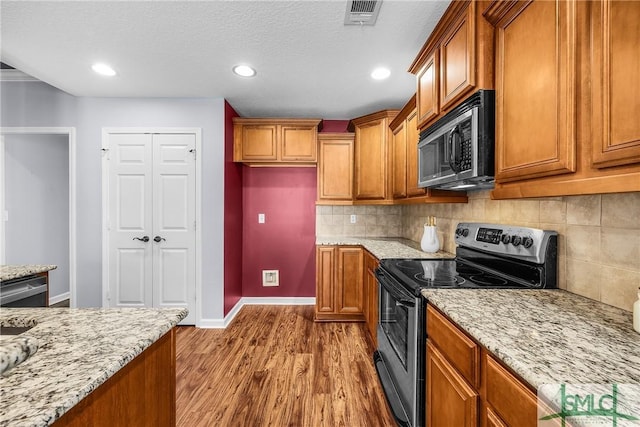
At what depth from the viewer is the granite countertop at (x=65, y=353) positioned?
55 cm

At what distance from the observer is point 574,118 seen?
92cm

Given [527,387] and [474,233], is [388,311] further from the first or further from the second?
[527,387]

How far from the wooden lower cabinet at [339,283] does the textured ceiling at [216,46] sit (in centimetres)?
167

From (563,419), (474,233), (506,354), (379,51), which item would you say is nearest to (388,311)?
(474,233)

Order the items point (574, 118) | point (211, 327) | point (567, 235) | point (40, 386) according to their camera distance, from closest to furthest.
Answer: point (40, 386)
point (574, 118)
point (567, 235)
point (211, 327)

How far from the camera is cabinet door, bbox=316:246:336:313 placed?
325 cm

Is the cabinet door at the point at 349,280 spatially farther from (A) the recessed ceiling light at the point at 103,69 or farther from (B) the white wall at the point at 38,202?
(B) the white wall at the point at 38,202

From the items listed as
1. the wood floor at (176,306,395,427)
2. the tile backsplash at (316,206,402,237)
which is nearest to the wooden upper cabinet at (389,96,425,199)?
the tile backsplash at (316,206,402,237)

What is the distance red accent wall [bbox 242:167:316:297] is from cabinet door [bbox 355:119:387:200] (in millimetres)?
777

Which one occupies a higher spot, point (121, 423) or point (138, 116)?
point (138, 116)

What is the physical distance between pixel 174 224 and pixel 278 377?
1.96m

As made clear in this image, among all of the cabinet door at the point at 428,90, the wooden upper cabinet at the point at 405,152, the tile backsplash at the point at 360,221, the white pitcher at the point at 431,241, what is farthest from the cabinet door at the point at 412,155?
the tile backsplash at the point at 360,221

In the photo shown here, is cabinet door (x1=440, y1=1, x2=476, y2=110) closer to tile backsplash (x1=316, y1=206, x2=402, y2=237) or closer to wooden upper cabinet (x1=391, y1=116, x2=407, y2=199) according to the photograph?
wooden upper cabinet (x1=391, y1=116, x2=407, y2=199)

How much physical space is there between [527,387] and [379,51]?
2193 millimetres
